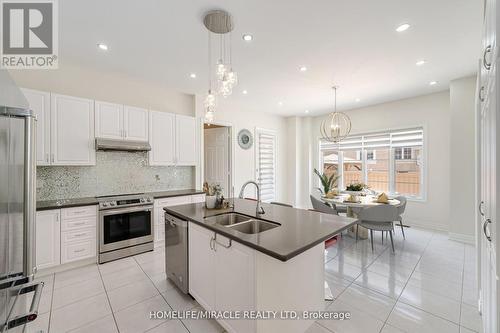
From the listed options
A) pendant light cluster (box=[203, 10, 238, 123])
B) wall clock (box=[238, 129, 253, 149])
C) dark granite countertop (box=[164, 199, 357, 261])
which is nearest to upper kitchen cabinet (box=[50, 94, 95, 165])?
dark granite countertop (box=[164, 199, 357, 261])

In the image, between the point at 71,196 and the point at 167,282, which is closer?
the point at 167,282

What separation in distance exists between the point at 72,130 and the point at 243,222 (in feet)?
9.58

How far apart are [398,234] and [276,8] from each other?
4.58 metres

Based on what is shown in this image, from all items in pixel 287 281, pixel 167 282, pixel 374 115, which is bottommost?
pixel 167 282

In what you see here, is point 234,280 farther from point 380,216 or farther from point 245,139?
point 245,139

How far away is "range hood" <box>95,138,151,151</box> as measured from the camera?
10.3ft

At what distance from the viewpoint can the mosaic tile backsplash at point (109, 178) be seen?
3061 mm

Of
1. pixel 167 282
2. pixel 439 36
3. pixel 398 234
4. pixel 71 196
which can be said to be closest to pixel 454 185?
pixel 398 234

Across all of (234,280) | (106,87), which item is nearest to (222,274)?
(234,280)

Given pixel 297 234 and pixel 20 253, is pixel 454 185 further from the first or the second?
pixel 20 253

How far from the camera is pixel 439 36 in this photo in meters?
2.48

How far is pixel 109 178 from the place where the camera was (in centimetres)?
355

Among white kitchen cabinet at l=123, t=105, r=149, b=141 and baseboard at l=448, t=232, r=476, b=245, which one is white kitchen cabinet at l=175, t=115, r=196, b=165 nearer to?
white kitchen cabinet at l=123, t=105, r=149, b=141

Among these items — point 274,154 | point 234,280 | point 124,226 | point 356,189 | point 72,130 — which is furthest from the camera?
point 274,154
